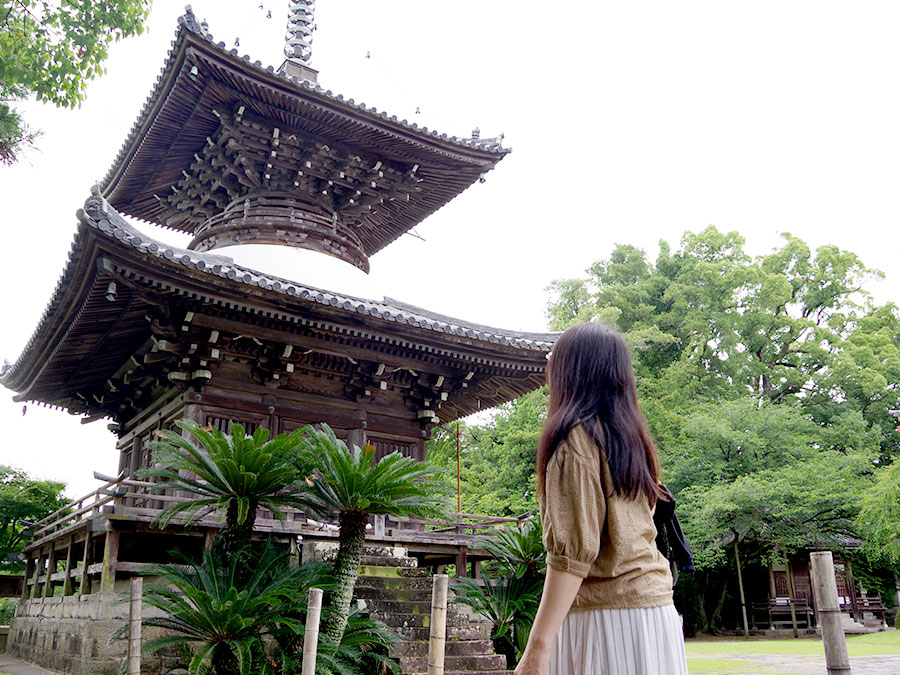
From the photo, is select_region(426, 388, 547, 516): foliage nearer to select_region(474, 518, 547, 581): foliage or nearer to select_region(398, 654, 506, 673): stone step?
select_region(474, 518, 547, 581): foliage

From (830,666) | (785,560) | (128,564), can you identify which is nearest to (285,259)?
(128,564)

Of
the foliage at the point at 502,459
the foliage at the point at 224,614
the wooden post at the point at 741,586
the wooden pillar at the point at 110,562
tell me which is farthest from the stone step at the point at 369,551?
the wooden post at the point at 741,586

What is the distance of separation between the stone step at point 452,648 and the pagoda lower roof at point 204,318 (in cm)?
422

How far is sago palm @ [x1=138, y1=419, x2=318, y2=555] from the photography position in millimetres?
7836

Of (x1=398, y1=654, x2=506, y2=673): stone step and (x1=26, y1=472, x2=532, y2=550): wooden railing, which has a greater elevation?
(x1=26, y1=472, x2=532, y2=550): wooden railing

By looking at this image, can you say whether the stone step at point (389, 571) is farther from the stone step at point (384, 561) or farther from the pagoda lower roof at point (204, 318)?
the pagoda lower roof at point (204, 318)

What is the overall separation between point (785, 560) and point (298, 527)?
20.2m

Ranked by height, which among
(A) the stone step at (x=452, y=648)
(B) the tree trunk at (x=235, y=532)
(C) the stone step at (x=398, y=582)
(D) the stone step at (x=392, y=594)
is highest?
(B) the tree trunk at (x=235, y=532)

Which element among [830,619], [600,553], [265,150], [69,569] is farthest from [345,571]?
[265,150]

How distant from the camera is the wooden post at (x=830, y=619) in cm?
666

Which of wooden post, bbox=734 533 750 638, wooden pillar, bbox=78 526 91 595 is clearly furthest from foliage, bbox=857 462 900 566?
wooden pillar, bbox=78 526 91 595

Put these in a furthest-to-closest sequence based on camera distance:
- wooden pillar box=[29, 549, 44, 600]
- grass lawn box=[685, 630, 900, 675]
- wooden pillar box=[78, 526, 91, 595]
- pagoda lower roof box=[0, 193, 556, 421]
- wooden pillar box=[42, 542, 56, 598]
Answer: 1. wooden pillar box=[29, 549, 44, 600]
2. wooden pillar box=[42, 542, 56, 598]
3. grass lawn box=[685, 630, 900, 675]
4. wooden pillar box=[78, 526, 91, 595]
5. pagoda lower roof box=[0, 193, 556, 421]

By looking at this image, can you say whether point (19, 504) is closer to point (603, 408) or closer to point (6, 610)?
point (6, 610)

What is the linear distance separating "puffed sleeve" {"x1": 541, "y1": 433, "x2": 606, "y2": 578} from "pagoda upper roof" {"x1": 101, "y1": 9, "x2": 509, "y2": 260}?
34.0 ft
